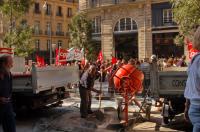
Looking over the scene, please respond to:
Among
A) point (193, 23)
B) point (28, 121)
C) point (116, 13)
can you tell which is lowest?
point (28, 121)

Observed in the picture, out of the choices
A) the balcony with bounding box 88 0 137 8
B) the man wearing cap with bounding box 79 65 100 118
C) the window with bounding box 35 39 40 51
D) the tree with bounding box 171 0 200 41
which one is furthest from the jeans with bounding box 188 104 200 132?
the window with bounding box 35 39 40 51

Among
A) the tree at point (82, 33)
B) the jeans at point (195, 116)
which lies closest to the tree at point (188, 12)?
the jeans at point (195, 116)

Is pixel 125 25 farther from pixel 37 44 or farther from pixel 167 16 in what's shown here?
pixel 37 44

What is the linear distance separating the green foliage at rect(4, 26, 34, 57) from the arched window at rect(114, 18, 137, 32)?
61.8 feet

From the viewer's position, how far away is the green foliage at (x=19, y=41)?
2620 centimetres

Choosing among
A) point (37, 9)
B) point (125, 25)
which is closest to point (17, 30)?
point (125, 25)

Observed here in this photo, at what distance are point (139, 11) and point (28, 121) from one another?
3334 cm

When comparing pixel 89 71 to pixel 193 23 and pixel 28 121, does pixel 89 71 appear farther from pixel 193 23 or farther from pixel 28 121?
pixel 193 23

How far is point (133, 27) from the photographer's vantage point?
146ft

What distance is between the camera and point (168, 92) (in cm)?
912

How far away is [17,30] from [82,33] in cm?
1875

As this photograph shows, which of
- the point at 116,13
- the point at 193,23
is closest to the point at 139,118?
the point at 193,23

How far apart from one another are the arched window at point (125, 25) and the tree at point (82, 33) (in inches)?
111

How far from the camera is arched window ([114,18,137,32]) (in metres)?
44.5
